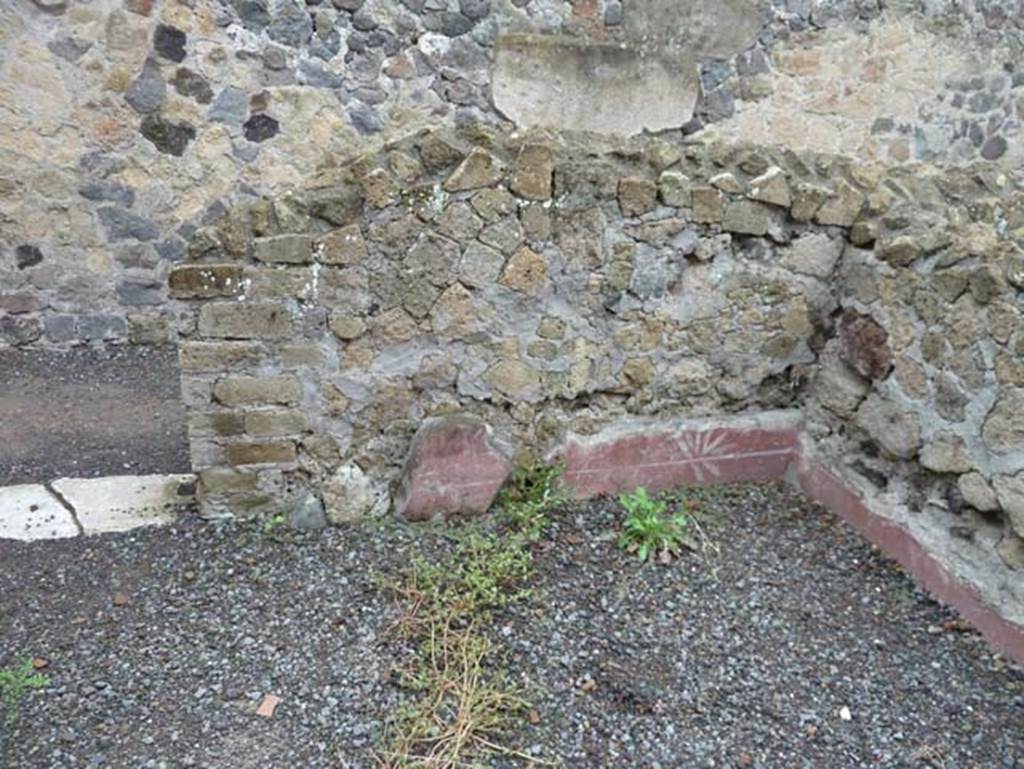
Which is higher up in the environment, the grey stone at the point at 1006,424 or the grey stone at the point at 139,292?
the grey stone at the point at 1006,424

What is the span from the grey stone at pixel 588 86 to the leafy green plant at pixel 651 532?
118 inches

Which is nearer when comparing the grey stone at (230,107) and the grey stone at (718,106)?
the grey stone at (230,107)

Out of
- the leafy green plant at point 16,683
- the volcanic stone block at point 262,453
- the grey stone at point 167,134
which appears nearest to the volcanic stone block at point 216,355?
the volcanic stone block at point 262,453

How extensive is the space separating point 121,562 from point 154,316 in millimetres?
2455

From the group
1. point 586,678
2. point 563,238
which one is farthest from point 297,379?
point 586,678

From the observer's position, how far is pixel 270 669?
210cm

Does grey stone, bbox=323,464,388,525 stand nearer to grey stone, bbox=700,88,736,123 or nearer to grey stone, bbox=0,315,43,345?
grey stone, bbox=0,315,43,345

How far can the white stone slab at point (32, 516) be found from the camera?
105 inches

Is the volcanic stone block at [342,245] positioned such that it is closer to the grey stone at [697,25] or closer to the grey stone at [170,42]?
the grey stone at [170,42]

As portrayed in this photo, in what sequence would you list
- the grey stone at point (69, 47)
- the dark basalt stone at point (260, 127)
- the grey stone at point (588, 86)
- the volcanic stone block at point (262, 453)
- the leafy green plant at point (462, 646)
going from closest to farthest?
the leafy green plant at point (462, 646) → the volcanic stone block at point (262, 453) → the grey stone at point (69, 47) → the dark basalt stone at point (260, 127) → the grey stone at point (588, 86)

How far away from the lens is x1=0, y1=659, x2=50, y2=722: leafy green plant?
6.42 ft

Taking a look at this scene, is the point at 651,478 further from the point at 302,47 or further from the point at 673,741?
the point at 302,47

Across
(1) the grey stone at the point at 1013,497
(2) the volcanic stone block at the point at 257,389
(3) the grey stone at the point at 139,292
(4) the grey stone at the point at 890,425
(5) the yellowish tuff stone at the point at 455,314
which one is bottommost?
(3) the grey stone at the point at 139,292

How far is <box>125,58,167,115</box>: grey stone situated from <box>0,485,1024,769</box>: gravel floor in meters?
2.65
